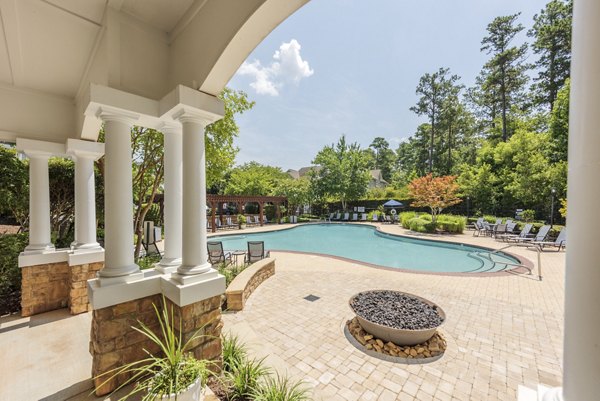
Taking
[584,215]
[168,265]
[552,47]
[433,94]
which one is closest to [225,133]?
[168,265]

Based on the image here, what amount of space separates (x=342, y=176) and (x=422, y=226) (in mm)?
10563

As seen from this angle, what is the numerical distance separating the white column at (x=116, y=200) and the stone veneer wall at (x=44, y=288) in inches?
112

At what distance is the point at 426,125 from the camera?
32.1 metres

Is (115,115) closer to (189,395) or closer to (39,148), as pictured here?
(189,395)

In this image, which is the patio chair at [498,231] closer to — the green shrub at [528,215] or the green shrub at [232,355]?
the green shrub at [528,215]

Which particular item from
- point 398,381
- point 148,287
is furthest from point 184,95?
point 398,381

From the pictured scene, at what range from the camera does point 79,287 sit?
418cm

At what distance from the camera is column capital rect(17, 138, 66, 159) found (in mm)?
4133

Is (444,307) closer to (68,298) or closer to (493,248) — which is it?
(68,298)

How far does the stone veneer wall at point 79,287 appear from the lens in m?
4.15

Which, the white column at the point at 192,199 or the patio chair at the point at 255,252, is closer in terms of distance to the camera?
the white column at the point at 192,199

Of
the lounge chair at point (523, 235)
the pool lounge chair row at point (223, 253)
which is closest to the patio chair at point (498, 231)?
the lounge chair at point (523, 235)

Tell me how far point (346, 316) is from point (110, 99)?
4.52m

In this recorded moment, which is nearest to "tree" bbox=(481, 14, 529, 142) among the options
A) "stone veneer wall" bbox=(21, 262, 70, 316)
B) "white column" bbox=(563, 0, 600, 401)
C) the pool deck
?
the pool deck
